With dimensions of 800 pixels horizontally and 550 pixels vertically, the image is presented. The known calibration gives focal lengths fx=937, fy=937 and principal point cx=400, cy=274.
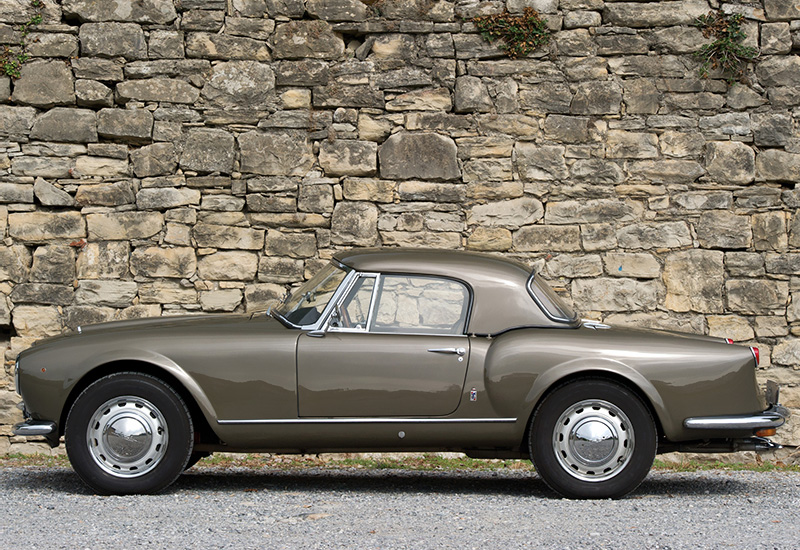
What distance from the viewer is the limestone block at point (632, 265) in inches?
318

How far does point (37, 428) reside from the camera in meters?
5.25

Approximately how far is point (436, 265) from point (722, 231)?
3526 mm

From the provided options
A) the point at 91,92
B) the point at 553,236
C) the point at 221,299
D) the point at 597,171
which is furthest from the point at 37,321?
the point at 597,171

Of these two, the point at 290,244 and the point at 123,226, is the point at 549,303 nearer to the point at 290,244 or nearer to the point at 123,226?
the point at 290,244

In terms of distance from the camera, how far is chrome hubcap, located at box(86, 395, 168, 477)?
5.21 metres

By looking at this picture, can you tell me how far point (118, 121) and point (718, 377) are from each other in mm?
5474

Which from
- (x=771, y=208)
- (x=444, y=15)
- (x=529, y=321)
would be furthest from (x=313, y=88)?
(x=771, y=208)

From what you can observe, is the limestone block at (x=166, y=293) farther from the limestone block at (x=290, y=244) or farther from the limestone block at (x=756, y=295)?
the limestone block at (x=756, y=295)

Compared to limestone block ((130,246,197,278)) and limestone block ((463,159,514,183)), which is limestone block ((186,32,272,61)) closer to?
limestone block ((130,246,197,278))

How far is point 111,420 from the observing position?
522 centimetres

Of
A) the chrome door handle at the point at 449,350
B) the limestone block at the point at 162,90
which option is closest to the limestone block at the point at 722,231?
the chrome door handle at the point at 449,350

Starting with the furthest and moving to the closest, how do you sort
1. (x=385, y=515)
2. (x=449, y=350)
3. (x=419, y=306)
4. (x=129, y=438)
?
(x=419, y=306) → (x=449, y=350) → (x=129, y=438) → (x=385, y=515)

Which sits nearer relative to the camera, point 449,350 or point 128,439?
point 128,439

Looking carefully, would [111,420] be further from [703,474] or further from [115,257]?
[703,474]
